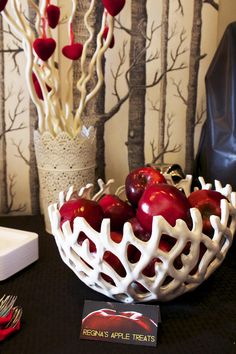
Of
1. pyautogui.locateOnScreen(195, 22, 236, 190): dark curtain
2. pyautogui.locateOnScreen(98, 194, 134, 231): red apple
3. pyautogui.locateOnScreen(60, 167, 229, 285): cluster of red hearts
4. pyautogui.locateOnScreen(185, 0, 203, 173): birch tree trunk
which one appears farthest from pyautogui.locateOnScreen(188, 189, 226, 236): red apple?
pyautogui.locateOnScreen(185, 0, 203, 173): birch tree trunk

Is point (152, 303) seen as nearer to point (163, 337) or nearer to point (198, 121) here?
point (163, 337)

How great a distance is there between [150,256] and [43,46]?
1.58 ft

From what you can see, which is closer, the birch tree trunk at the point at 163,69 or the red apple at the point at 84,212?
the red apple at the point at 84,212

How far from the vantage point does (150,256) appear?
1.79 feet

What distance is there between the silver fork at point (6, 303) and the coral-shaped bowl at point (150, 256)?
0.35 feet

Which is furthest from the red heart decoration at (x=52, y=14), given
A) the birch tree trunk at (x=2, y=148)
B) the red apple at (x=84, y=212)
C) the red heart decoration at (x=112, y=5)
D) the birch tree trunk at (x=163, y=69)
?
the red apple at (x=84, y=212)

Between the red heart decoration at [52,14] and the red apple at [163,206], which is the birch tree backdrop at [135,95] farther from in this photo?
the red apple at [163,206]

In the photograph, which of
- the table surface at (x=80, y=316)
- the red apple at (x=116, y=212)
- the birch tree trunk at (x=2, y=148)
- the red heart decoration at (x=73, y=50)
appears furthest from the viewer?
the birch tree trunk at (x=2, y=148)

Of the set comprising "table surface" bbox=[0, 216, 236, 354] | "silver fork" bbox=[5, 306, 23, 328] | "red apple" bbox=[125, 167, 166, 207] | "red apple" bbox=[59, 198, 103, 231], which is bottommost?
"table surface" bbox=[0, 216, 236, 354]

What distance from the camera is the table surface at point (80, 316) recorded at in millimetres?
542

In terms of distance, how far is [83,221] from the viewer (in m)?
0.57

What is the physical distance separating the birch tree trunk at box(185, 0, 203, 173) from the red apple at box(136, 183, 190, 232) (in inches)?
22.7

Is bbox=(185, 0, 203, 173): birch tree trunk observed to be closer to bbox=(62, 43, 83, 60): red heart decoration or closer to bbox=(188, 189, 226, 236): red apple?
bbox=(62, 43, 83, 60): red heart decoration

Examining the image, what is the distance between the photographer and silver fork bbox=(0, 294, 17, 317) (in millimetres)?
592
